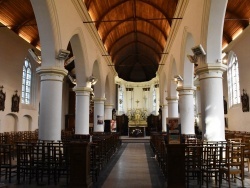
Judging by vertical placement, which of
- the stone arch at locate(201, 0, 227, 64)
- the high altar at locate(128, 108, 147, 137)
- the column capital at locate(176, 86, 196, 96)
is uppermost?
the stone arch at locate(201, 0, 227, 64)

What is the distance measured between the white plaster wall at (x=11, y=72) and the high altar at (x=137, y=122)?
11.7 meters

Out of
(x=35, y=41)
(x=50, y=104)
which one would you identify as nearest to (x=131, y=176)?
(x=50, y=104)

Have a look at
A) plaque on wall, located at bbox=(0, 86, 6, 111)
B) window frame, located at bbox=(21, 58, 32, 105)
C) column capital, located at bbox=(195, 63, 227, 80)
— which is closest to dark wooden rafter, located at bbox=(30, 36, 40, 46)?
window frame, located at bbox=(21, 58, 32, 105)

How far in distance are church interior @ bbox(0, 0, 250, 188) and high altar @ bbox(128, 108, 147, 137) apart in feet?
0.49

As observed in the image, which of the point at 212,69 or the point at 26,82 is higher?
the point at 26,82

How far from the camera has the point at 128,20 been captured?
14508 millimetres

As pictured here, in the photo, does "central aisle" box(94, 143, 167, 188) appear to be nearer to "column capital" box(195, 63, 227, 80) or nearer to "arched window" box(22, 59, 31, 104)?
"column capital" box(195, 63, 227, 80)

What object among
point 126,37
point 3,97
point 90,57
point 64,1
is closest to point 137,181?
point 64,1

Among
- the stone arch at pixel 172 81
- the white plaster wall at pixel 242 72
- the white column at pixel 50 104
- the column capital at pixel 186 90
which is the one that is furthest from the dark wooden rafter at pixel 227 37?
the white column at pixel 50 104

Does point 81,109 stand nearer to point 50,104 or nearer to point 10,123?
point 50,104

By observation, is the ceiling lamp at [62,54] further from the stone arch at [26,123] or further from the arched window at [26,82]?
the arched window at [26,82]

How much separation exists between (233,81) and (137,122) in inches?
502

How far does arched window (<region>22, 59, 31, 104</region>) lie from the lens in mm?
17047

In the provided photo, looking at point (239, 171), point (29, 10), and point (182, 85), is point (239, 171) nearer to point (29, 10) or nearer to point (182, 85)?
point (182, 85)
